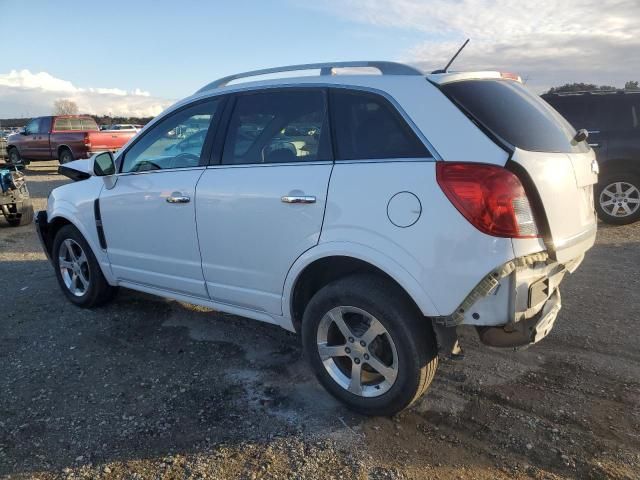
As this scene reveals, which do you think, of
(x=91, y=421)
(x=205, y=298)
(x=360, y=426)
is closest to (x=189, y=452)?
(x=91, y=421)

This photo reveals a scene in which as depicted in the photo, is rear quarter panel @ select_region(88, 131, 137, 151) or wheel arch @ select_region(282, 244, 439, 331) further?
rear quarter panel @ select_region(88, 131, 137, 151)

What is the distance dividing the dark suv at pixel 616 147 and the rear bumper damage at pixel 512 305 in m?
5.70

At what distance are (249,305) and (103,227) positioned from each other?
1.64m

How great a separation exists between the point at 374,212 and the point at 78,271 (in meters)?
3.24

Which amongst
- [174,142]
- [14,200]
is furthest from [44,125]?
[174,142]

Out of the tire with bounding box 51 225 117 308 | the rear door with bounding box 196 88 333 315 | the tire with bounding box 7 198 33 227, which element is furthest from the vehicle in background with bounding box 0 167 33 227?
the rear door with bounding box 196 88 333 315

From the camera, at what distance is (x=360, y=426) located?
293cm

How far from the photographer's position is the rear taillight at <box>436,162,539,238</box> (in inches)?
96.0

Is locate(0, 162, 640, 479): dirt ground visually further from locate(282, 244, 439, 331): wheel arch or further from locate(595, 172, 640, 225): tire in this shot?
locate(595, 172, 640, 225): tire

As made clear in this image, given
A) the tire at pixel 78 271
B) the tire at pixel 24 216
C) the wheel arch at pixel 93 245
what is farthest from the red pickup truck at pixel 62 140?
the wheel arch at pixel 93 245

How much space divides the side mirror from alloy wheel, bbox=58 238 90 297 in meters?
0.91

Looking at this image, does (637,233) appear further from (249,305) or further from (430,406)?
(249,305)

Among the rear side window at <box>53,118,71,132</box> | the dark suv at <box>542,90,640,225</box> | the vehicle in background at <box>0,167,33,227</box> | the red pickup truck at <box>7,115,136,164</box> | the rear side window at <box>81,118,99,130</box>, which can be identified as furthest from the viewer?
the rear side window at <box>81,118,99,130</box>

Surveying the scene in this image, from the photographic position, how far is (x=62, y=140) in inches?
713
